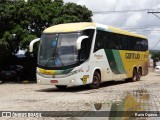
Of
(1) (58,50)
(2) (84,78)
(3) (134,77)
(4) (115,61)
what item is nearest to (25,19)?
(4) (115,61)

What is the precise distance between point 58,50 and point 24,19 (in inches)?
456

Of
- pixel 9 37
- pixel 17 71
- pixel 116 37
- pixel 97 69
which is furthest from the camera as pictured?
pixel 17 71

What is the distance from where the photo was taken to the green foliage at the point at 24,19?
28.3 metres

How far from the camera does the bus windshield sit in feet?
61.4

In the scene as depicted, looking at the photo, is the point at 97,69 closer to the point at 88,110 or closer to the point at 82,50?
the point at 82,50

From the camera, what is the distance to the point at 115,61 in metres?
23.9

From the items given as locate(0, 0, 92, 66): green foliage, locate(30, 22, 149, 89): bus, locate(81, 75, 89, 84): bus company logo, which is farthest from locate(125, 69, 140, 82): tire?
locate(81, 75, 89, 84): bus company logo

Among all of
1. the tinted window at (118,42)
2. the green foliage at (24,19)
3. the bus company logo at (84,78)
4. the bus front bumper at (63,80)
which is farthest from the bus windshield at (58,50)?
the green foliage at (24,19)

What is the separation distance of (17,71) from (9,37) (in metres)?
5.43

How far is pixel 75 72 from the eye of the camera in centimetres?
1875

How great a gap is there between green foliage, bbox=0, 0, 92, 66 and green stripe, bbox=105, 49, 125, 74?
663 cm

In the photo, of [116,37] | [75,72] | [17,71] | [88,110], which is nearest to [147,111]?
[88,110]

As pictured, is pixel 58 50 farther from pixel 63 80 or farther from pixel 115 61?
pixel 115 61

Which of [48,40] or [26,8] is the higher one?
[26,8]
